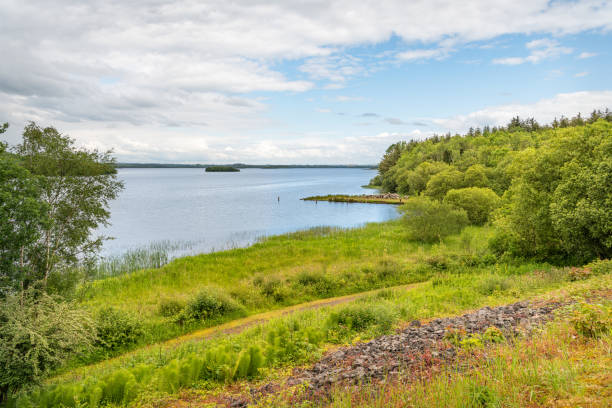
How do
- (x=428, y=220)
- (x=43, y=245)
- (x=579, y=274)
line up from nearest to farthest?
(x=43, y=245), (x=579, y=274), (x=428, y=220)

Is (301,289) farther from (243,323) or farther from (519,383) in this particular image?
(519,383)

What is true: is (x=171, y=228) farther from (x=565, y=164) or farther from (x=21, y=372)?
(x=565, y=164)

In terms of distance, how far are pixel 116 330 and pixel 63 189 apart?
6.24m

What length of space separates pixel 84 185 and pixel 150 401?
1032 centimetres

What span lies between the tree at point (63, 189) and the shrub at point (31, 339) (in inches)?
142

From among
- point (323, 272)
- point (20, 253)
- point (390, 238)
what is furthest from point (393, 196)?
point (20, 253)

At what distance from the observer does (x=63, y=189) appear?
1427cm

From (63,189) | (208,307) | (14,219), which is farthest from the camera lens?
(208,307)

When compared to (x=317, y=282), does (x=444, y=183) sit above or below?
above

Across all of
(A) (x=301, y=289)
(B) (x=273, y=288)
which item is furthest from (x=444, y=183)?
(B) (x=273, y=288)

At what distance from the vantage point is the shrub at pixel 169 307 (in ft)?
57.3

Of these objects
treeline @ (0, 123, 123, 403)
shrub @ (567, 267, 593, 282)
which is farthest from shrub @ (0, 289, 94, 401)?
shrub @ (567, 267, 593, 282)

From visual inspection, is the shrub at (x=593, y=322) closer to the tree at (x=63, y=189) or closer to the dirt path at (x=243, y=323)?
the dirt path at (x=243, y=323)

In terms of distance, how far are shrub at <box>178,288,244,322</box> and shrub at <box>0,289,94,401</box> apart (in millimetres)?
6885
